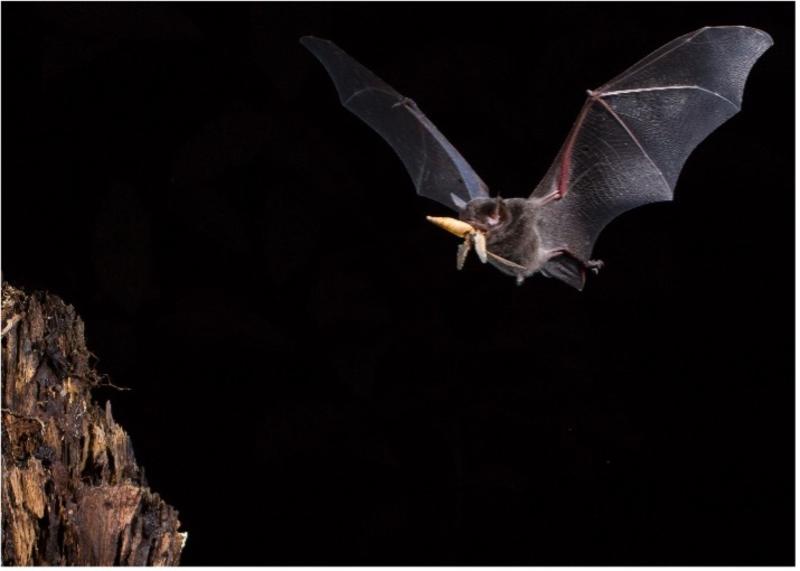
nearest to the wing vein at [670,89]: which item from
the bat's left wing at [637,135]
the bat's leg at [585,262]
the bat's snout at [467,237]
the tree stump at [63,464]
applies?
the bat's left wing at [637,135]

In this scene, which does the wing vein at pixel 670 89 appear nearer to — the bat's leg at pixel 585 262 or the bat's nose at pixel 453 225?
the bat's leg at pixel 585 262

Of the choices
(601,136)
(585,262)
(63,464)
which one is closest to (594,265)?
(585,262)

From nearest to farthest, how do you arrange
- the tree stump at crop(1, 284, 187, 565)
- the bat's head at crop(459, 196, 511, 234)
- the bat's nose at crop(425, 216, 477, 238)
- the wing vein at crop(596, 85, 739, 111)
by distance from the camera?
1. the tree stump at crop(1, 284, 187, 565)
2. the bat's nose at crop(425, 216, 477, 238)
3. the bat's head at crop(459, 196, 511, 234)
4. the wing vein at crop(596, 85, 739, 111)

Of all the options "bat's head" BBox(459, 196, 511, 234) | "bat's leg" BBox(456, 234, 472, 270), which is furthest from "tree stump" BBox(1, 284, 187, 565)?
"bat's head" BBox(459, 196, 511, 234)

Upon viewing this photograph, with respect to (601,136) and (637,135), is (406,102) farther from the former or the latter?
(637,135)

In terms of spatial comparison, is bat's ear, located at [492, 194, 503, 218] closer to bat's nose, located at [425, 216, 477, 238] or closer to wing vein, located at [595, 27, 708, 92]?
bat's nose, located at [425, 216, 477, 238]

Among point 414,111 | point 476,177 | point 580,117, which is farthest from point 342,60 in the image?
point 580,117
